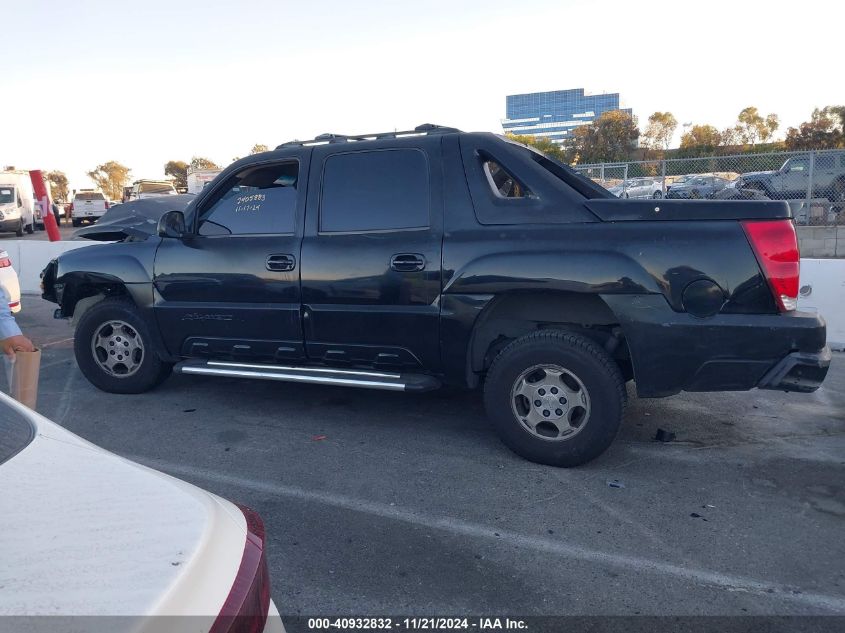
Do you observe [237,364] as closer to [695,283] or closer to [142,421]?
[142,421]

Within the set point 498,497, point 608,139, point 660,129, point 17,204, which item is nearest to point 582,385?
point 498,497

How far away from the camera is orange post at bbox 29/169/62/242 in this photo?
15.2 metres

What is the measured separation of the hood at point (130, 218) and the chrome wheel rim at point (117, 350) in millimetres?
920

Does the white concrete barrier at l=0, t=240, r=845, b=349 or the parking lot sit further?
the white concrete barrier at l=0, t=240, r=845, b=349

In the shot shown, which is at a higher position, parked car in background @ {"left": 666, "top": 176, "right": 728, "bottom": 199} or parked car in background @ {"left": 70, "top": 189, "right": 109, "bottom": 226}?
parked car in background @ {"left": 666, "top": 176, "right": 728, "bottom": 199}

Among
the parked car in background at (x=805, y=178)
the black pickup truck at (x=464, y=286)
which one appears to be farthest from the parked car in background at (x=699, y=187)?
the black pickup truck at (x=464, y=286)

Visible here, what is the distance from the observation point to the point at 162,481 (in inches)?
72.3

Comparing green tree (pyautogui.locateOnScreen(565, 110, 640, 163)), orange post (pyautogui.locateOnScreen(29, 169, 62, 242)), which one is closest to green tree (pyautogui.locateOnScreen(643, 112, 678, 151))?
green tree (pyautogui.locateOnScreen(565, 110, 640, 163))

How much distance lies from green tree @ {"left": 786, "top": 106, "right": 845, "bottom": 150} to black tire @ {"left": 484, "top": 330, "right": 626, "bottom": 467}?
1513 inches

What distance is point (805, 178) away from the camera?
1319 cm

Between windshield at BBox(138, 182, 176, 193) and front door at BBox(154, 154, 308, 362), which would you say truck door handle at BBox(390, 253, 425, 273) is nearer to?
front door at BBox(154, 154, 308, 362)

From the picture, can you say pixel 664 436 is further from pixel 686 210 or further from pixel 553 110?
pixel 553 110

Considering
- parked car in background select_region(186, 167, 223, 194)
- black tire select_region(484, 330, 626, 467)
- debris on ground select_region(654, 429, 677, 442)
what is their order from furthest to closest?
parked car in background select_region(186, 167, 223, 194)
debris on ground select_region(654, 429, 677, 442)
black tire select_region(484, 330, 626, 467)

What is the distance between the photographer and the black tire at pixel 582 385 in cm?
401
